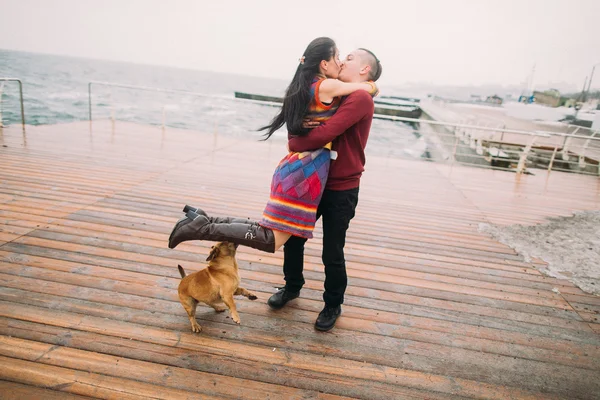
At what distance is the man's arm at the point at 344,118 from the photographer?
1.67 meters

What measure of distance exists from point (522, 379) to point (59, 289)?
265 cm

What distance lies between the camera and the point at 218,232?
173cm

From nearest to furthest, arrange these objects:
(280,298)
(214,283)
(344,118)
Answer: (344,118) → (214,283) → (280,298)

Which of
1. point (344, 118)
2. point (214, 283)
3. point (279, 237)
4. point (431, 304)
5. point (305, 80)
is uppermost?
point (305, 80)

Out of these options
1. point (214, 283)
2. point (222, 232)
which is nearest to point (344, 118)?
point (222, 232)

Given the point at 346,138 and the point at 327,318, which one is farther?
the point at 327,318

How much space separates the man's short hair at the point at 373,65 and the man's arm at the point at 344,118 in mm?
189

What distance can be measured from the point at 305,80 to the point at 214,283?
1.12 metres

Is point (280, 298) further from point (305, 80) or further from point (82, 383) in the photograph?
point (305, 80)

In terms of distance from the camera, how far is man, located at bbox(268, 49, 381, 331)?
5.52ft

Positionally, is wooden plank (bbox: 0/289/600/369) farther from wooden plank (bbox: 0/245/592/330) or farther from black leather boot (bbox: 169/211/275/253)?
black leather boot (bbox: 169/211/275/253)

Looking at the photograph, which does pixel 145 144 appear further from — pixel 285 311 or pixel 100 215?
pixel 285 311

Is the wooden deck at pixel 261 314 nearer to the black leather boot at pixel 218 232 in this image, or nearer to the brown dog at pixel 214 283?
the brown dog at pixel 214 283

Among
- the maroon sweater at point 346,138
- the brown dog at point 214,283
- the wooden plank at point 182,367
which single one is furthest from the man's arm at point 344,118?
the wooden plank at point 182,367
